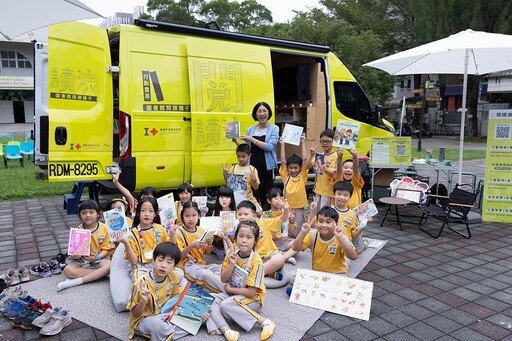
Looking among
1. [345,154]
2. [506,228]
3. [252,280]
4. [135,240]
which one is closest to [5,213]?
[135,240]

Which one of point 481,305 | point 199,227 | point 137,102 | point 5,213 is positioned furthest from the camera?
point 5,213

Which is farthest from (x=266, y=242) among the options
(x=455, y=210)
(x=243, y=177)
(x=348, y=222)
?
(x=455, y=210)

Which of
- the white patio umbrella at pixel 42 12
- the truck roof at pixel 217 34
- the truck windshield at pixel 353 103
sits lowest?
the truck windshield at pixel 353 103

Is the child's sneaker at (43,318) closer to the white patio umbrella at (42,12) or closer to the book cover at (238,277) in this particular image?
the book cover at (238,277)

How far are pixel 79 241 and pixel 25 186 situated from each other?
19.6 ft

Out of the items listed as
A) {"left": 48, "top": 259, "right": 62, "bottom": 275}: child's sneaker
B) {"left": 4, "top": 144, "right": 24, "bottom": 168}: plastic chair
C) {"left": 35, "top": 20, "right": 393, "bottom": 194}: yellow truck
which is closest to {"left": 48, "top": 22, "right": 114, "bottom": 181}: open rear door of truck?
{"left": 35, "top": 20, "right": 393, "bottom": 194}: yellow truck

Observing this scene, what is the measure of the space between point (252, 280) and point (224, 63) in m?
3.80

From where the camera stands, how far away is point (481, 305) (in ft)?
11.7

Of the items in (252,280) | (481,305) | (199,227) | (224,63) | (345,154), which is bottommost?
(481,305)

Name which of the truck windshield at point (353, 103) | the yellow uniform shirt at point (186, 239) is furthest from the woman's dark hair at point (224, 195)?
the truck windshield at point (353, 103)

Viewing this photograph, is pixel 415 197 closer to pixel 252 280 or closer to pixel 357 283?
pixel 357 283

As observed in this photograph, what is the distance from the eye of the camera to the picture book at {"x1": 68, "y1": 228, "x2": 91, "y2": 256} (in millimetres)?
3641

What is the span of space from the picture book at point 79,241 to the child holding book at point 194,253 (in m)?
0.79

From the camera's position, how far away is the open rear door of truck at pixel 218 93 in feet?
19.1
